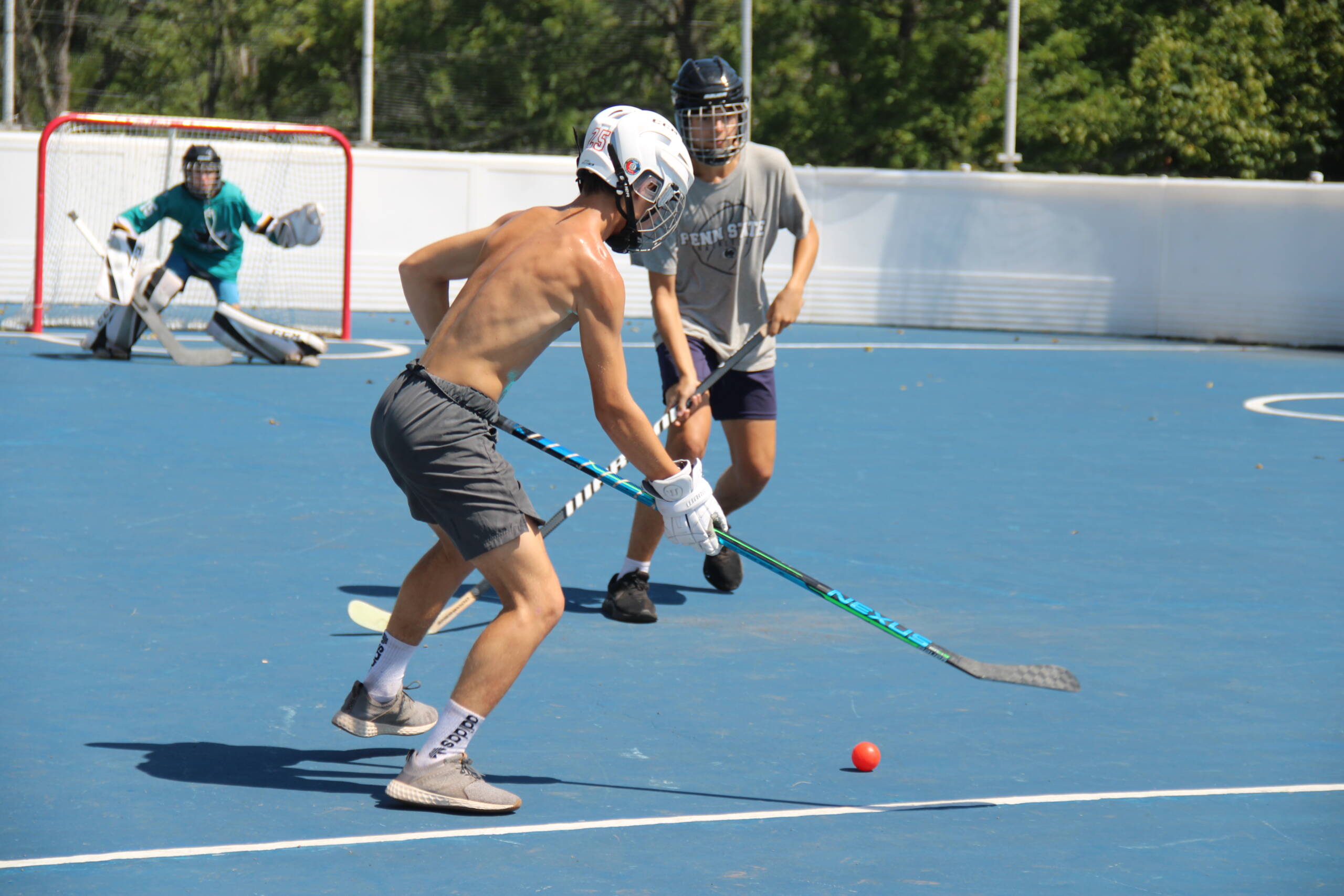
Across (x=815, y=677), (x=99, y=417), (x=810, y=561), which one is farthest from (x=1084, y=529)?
(x=99, y=417)

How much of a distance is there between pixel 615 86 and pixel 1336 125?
13.1 metres

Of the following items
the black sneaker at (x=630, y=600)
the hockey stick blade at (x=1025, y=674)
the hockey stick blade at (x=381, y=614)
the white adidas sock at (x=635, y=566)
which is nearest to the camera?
the hockey stick blade at (x=1025, y=674)

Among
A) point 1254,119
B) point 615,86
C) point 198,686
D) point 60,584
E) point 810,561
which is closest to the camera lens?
→ point 198,686

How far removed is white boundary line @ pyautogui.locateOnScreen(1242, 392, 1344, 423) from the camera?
39.4 feet

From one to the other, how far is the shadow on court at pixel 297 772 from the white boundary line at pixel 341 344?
33.1 ft

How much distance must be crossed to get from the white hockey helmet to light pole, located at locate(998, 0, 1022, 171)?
51.2 ft

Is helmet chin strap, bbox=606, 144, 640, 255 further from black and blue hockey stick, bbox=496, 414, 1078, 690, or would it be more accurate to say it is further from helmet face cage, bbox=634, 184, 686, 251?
black and blue hockey stick, bbox=496, 414, 1078, 690

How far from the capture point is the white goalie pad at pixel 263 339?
1373 centimetres

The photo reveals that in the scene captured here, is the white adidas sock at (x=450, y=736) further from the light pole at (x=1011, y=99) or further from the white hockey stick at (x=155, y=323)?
the light pole at (x=1011, y=99)

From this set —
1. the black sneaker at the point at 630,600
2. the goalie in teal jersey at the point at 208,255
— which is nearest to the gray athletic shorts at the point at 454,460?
the black sneaker at the point at 630,600

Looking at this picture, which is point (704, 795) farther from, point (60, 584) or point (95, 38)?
point (95, 38)

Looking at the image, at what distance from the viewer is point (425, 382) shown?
4.12 meters

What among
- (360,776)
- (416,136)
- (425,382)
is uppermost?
(416,136)

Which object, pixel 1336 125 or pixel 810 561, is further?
pixel 1336 125
